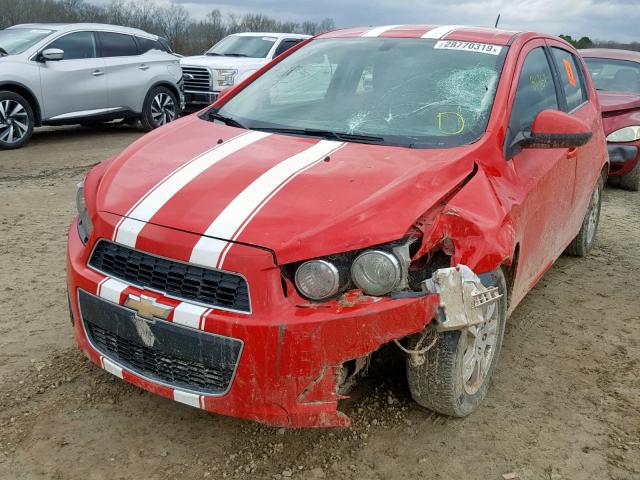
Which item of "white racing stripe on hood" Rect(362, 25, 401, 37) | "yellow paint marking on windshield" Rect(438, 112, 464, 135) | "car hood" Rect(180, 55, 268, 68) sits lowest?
"car hood" Rect(180, 55, 268, 68)

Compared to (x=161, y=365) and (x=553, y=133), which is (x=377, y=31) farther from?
(x=161, y=365)

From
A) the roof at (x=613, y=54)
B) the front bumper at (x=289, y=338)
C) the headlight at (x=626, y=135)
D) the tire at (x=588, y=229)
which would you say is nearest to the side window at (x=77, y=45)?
the roof at (x=613, y=54)

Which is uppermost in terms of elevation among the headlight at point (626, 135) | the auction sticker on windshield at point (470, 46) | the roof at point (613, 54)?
the auction sticker on windshield at point (470, 46)

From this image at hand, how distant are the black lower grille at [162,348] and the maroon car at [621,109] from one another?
6.35 meters

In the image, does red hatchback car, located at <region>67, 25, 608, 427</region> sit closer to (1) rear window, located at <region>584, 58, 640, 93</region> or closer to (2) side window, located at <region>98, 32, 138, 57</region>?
Answer: (1) rear window, located at <region>584, 58, 640, 93</region>

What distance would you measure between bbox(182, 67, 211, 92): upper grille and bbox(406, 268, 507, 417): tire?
9400 mm

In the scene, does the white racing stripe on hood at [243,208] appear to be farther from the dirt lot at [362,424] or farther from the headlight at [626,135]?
the headlight at [626,135]

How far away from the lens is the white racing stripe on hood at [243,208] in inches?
90.4

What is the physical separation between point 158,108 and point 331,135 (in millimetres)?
8382

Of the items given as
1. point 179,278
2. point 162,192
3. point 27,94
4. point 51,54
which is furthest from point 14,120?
point 179,278

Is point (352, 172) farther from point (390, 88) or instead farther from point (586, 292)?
point (586, 292)

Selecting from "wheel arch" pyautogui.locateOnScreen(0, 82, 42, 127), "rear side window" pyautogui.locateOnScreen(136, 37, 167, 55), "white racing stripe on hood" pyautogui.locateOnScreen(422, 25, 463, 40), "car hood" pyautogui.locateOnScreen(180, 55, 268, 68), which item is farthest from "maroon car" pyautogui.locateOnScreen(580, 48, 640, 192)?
"wheel arch" pyautogui.locateOnScreen(0, 82, 42, 127)

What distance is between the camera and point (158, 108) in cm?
1086

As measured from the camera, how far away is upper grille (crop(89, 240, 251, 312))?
2289 millimetres
